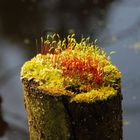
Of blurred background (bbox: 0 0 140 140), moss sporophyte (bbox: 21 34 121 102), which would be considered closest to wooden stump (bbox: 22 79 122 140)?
moss sporophyte (bbox: 21 34 121 102)

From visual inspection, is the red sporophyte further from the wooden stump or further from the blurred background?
the blurred background

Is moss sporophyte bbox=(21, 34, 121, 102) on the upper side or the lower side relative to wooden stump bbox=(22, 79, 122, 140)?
upper

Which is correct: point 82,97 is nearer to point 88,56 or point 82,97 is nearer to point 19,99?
point 88,56

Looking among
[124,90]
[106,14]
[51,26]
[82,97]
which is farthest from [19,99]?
[82,97]

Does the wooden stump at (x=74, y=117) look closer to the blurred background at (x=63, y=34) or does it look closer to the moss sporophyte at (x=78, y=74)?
the moss sporophyte at (x=78, y=74)

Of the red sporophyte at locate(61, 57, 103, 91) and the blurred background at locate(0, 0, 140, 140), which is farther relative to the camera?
the blurred background at locate(0, 0, 140, 140)

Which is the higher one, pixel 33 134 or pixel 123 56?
pixel 123 56
